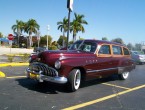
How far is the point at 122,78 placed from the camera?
12.1 m

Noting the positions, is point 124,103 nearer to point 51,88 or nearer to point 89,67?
point 89,67

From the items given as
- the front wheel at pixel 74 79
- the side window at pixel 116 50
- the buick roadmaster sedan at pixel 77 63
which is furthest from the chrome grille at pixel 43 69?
the side window at pixel 116 50

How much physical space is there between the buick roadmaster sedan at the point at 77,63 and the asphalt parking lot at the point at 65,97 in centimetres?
43

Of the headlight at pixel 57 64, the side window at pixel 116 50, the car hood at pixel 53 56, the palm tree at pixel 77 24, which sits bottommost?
the headlight at pixel 57 64

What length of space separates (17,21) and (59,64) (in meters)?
91.3

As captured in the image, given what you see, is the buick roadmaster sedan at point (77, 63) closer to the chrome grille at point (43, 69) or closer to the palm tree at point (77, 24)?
the chrome grille at point (43, 69)

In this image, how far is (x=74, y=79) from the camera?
8.15 meters

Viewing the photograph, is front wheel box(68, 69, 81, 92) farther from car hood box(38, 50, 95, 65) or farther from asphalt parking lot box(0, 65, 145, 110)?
car hood box(38, 50, 95, 65)

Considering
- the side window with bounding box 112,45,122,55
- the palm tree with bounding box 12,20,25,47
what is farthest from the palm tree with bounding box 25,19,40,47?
the side window with bounding box 112,45,122,55

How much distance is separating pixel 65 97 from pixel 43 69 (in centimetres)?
115

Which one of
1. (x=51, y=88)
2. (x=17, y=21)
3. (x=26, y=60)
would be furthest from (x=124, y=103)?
(x=17, y=21)

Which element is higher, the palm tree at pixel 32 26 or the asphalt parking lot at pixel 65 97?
the palm tree at pixel 32 26

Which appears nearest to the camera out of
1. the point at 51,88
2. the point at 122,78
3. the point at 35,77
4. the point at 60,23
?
the point at 35,77

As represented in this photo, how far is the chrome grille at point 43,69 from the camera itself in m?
7.78
